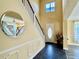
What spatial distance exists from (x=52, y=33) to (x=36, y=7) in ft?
9.24

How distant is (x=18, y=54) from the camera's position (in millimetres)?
3244

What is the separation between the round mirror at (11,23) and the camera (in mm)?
2582

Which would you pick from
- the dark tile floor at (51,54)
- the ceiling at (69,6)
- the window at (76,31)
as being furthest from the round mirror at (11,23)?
the window at (76,31)

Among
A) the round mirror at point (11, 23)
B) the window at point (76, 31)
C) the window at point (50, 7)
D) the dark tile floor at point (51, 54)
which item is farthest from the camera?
the window at point (50, 7)

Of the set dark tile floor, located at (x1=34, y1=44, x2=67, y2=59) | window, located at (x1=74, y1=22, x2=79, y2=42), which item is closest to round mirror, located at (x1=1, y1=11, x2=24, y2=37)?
dark tile floor, located at (x1=34, y1=44, x2=67, y2=59)

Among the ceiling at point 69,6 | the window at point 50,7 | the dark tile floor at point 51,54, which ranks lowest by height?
the dark tile floor at point 51,54

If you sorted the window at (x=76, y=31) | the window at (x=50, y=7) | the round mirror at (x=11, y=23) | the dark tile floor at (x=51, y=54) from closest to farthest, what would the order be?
1. the round mirror at (x=11, y=23)
2. the dark tile floor at (x=51, y=54)
3. the window at (x=76, y=31)
4. the window at (x=50, y=7)

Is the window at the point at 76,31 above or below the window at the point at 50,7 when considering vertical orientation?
below

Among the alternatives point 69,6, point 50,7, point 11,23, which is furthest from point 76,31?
point 11,23

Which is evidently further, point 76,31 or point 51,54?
point 76,31

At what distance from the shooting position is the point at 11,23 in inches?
114

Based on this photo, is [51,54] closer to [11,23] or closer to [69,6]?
[69,6]

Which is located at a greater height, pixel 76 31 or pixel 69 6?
pixel 69 6

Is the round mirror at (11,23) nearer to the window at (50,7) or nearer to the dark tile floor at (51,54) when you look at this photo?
the dark tile floor at (51,54)
